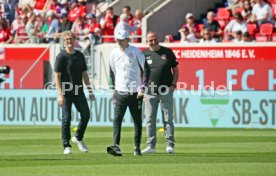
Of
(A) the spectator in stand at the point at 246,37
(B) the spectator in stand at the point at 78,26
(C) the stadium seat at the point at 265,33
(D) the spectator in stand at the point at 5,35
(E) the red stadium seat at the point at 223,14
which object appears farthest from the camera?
(D) the spectator in stand at the point at 5,35

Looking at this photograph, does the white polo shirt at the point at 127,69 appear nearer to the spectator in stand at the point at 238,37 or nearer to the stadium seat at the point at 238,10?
the spectator in stand at the point at 238,37

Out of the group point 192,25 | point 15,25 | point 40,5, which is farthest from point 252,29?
point 40,5

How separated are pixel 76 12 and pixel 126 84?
65.6 ft

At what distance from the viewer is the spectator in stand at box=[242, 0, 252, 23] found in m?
33.3

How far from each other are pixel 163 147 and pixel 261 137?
347cm

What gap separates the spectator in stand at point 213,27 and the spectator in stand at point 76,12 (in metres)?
5.65

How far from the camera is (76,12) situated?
125 ft

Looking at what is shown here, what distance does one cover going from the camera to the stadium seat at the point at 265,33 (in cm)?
3250

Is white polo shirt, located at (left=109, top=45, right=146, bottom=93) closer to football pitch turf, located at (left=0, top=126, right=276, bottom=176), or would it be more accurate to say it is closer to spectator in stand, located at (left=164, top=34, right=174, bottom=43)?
football pitch turf, located at (left=0, top=126, right=276, bottom=176)

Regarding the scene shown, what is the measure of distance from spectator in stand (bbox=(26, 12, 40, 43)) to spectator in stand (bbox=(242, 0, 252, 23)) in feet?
26.5

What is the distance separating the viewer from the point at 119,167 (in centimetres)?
1627

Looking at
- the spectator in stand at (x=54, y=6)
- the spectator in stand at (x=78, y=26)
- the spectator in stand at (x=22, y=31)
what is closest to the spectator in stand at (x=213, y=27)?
the spectator in stand at (x=78, y=26)

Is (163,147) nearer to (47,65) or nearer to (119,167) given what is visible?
(119,167)

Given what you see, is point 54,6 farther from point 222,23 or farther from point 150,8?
point 222,23
